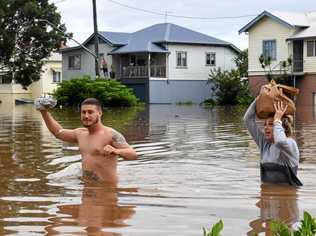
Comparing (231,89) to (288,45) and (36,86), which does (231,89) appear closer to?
(288,45)

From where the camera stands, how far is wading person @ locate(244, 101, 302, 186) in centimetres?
829

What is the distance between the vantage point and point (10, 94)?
80062 millimetres

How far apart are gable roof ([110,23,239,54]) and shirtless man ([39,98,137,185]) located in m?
50.5

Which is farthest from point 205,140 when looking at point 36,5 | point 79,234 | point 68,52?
point 68,52

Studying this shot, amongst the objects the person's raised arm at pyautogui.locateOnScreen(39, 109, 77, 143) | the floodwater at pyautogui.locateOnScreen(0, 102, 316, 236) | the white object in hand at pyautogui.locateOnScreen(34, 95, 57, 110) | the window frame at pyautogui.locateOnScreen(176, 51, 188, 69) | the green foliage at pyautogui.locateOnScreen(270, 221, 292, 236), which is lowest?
the floodwater at pyautogui.locateOnScreen(0, 102, 316, 236)

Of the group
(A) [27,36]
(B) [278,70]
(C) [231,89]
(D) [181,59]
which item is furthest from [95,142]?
(D) [181,59]

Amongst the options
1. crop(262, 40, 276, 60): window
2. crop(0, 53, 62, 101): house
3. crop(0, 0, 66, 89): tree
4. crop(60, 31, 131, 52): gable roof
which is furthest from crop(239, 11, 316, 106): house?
crop(0, 53, 62, 101): house

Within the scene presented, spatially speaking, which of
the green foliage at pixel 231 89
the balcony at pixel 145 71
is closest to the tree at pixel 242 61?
the green foliage at pixel 231 89

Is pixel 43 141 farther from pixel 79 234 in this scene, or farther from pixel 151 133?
pixel 79 234

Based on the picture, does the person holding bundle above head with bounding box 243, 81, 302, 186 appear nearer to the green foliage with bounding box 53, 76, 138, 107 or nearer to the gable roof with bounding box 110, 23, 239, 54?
the green foliage with bounding box 53, 76, 138, 107

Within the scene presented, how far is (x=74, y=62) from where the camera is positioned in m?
69.8

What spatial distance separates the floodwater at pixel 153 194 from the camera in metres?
6.87

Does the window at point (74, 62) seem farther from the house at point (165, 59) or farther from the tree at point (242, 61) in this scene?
the tree at point (242, 61)

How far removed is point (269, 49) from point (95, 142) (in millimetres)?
45315
